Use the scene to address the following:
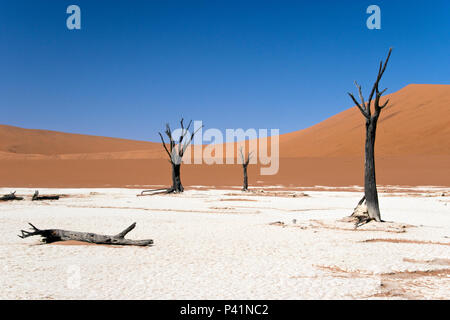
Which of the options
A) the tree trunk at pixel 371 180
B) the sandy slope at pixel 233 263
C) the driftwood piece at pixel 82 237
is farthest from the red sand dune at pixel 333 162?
the driftwood piece at pixel 82 237

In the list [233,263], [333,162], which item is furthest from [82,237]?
[333,162]

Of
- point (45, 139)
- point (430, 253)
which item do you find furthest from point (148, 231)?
point (45, 139)

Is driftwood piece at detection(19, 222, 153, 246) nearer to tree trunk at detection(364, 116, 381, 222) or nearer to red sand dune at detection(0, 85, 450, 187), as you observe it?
tree trunk at detection(364, 116, 381, 222)

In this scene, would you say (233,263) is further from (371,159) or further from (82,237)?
(371,159)

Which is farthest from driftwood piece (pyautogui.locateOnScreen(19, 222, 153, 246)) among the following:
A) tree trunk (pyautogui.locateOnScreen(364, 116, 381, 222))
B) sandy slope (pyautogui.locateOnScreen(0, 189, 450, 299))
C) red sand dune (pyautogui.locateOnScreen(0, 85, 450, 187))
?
red sand dune (pyautogui.locateOnScreen(0, 85, 450, 187))

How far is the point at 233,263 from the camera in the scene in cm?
848

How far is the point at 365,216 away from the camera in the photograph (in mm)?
14398

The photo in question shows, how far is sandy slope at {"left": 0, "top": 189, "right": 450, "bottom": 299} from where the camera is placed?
6.46m

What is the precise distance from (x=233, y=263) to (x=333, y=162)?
4878cm

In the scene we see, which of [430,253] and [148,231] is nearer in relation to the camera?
[430,253]

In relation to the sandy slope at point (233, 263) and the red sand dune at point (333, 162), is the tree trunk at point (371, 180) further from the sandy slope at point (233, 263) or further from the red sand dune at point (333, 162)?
the red sand dune at point (333, 162)

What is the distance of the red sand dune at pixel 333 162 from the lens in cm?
4544
